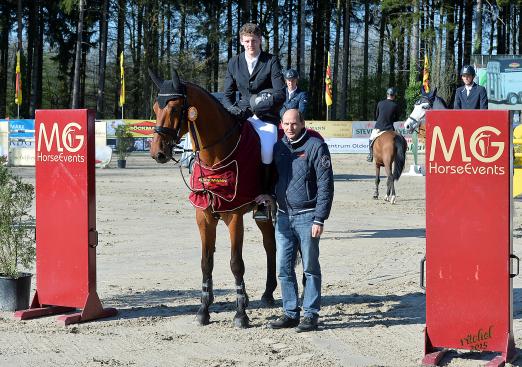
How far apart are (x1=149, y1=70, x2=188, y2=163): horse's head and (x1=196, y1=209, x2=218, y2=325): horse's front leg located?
81 cm

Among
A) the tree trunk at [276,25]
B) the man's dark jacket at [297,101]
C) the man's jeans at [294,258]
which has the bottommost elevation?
the man's jeans at [294,258]

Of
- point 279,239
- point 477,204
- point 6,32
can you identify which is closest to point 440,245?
Result: point 477,204

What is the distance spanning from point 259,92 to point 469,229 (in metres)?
2.70

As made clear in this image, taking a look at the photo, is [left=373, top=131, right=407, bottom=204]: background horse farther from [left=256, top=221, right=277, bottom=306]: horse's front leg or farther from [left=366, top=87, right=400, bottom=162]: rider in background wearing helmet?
[left=256, top=221, right=277, bottom=306]: horse's front leg

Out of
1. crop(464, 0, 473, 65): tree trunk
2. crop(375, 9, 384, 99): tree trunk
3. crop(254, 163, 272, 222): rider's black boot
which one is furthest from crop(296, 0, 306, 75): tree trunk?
crop(254, 163, 272, 222): rider's black boot

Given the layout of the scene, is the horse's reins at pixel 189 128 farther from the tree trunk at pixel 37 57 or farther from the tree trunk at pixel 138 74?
the tree trunk at pixel 138 74

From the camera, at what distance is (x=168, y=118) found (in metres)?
6.48

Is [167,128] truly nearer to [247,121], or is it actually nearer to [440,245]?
[247,121]

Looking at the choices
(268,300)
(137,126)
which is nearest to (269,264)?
(268,300)

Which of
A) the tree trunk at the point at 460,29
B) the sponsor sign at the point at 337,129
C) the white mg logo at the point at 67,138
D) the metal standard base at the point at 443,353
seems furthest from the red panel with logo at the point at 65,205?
the tree trunk at the point at 460,29

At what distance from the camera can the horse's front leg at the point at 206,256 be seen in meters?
7.01

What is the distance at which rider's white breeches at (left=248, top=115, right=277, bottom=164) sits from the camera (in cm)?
723

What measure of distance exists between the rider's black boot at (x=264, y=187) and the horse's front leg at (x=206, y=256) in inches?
16.0

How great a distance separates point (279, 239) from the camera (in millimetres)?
6824
